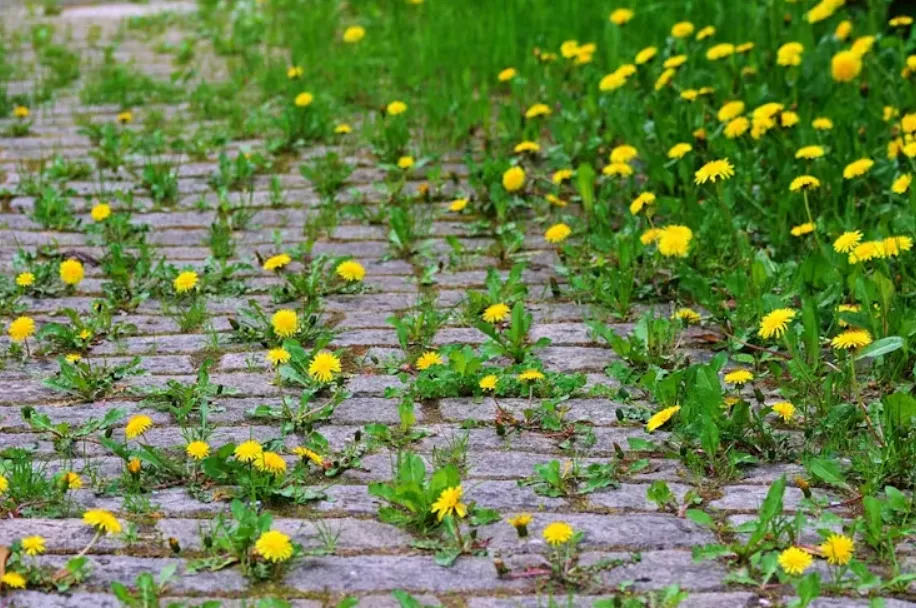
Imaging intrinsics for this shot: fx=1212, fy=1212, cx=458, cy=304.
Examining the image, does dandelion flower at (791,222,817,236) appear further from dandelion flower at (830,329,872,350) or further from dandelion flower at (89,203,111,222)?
dandelion flower at (89,203,111,222)

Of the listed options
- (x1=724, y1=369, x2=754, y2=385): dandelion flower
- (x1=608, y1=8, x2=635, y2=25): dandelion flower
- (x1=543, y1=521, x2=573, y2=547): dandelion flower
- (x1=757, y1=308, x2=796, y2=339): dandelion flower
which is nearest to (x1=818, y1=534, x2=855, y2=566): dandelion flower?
(x1=543, y1=521, x2=573, y2=547): dandelion flower

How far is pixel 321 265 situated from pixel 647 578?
1929mm

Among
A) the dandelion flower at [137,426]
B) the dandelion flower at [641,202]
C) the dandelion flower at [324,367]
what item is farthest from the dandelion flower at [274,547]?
the dandelion flower at [641,202]

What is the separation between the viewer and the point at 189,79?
6.41 meters

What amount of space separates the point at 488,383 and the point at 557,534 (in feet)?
2.63

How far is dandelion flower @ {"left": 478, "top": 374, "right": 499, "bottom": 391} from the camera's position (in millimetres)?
3184

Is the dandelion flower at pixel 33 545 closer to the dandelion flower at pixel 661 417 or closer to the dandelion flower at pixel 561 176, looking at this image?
the dandelion flower at pixel 661 417

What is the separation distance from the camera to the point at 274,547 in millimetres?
2396

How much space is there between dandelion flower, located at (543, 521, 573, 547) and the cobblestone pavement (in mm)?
57

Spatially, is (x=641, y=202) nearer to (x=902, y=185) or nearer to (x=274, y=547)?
(x=902, y=185)

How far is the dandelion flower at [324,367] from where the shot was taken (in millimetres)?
3199

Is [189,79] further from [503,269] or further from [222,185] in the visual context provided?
[503,269]

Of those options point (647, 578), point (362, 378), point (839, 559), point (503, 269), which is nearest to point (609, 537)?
point (647, 578)

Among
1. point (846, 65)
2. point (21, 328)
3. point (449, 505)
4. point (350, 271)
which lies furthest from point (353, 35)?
point (449, 505)
